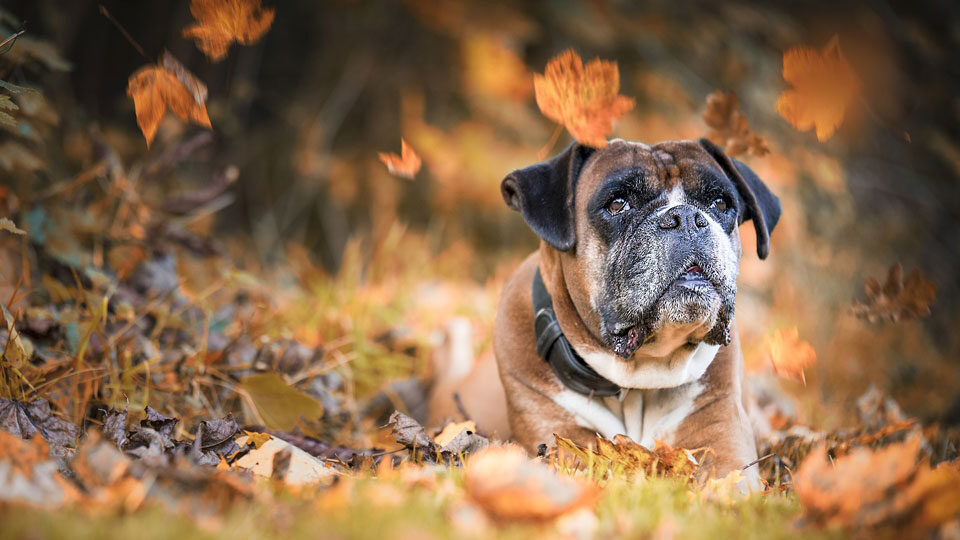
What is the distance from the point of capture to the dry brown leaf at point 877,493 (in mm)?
1645

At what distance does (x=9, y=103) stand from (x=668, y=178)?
2.18 m

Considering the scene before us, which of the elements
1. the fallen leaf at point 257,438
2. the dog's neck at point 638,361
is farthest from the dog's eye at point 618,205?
the fallen leaf at point 257,438

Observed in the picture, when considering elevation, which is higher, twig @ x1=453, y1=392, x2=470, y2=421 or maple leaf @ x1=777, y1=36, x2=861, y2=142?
maple leaf @ x1=777, y1=36, x2=861, y2=142

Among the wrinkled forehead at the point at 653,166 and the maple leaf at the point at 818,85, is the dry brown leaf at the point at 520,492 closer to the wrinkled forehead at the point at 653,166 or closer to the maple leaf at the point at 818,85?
the wrinkled forehead at the point at 653,166

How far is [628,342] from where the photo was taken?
2.52 metres

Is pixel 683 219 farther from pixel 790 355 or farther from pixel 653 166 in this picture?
pixel 790 355

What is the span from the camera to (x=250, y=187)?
788cm

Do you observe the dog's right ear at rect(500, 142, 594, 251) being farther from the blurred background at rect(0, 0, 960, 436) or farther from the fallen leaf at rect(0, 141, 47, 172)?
the fallen leaf at rect(0, 141, 47, 172)

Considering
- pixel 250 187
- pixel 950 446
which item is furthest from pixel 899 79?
pixel 250 187

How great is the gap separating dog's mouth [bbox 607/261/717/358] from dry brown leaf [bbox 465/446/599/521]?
0.94 metres

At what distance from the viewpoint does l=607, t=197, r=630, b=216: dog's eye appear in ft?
8.87

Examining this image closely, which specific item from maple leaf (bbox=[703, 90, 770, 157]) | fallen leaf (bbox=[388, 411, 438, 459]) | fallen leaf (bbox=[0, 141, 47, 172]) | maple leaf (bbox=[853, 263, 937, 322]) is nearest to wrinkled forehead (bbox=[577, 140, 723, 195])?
maple leaf (bbox=[703, 90, 770, 157])

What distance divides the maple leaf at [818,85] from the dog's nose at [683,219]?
2.56 ft

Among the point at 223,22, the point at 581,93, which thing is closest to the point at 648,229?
the point at 581,93
